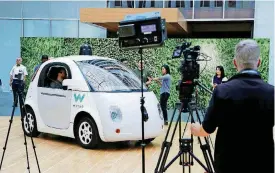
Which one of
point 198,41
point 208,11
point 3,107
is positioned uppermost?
point 208,11

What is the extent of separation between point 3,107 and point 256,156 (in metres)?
14.3

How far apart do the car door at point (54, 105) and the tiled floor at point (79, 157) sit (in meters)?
0.44

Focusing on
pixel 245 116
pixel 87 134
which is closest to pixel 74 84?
pixel 87 134

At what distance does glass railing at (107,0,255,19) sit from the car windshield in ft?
40.7

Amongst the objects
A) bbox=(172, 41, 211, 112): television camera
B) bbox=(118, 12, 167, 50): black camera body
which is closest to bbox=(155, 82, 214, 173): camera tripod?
bbox=(172, 41, 211, 112): television camera

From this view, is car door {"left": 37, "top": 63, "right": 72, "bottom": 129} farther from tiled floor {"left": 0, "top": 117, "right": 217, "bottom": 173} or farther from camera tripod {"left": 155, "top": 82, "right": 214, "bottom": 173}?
camera tripod {"left": 155, "top": 82, "right": 214, "bottom": 173}

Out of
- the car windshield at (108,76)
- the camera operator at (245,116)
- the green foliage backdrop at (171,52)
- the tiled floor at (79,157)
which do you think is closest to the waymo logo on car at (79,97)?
the car windshield at (108,76)

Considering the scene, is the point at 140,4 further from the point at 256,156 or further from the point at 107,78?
the point at 256,156

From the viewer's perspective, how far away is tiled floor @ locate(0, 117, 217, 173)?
6656 millimetres

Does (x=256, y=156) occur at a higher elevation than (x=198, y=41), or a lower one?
lower

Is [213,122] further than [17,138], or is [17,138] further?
[17,138]

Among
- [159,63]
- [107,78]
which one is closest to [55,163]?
[107,78]

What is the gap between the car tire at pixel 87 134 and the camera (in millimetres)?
7887

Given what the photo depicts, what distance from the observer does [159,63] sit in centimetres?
1544
